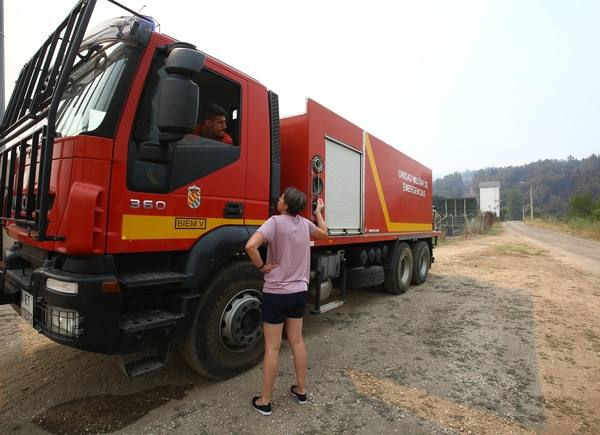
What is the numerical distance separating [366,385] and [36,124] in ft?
11.3

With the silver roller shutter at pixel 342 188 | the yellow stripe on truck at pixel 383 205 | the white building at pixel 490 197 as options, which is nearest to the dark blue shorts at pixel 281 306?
the silver roller shutter at pixel 342 188

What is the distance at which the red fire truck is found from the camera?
2439 mm

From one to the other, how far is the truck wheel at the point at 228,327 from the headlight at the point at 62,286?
2.99ft

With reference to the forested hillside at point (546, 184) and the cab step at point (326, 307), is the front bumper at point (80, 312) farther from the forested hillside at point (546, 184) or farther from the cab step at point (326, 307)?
the forested hillside at point (546, 184)

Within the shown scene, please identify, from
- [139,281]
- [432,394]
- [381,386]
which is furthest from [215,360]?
[432,394]

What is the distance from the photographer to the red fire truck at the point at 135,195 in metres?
2.44

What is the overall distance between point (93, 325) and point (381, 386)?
2386mm

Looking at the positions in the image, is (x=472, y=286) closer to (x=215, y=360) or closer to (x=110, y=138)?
(x=215, y=360)

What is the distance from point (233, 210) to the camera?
3.33m

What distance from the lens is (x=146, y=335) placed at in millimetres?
2621

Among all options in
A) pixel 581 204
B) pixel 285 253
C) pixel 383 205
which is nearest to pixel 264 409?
pixel 285 253

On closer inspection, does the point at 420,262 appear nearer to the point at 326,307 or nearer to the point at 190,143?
the point at 326,307

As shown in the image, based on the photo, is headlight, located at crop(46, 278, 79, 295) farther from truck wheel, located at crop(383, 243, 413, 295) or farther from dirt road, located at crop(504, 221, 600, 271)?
dirt road, located at crop(504, 221, 600, 271)

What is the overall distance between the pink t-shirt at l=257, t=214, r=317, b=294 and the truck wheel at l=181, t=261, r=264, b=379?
52 centimetres
